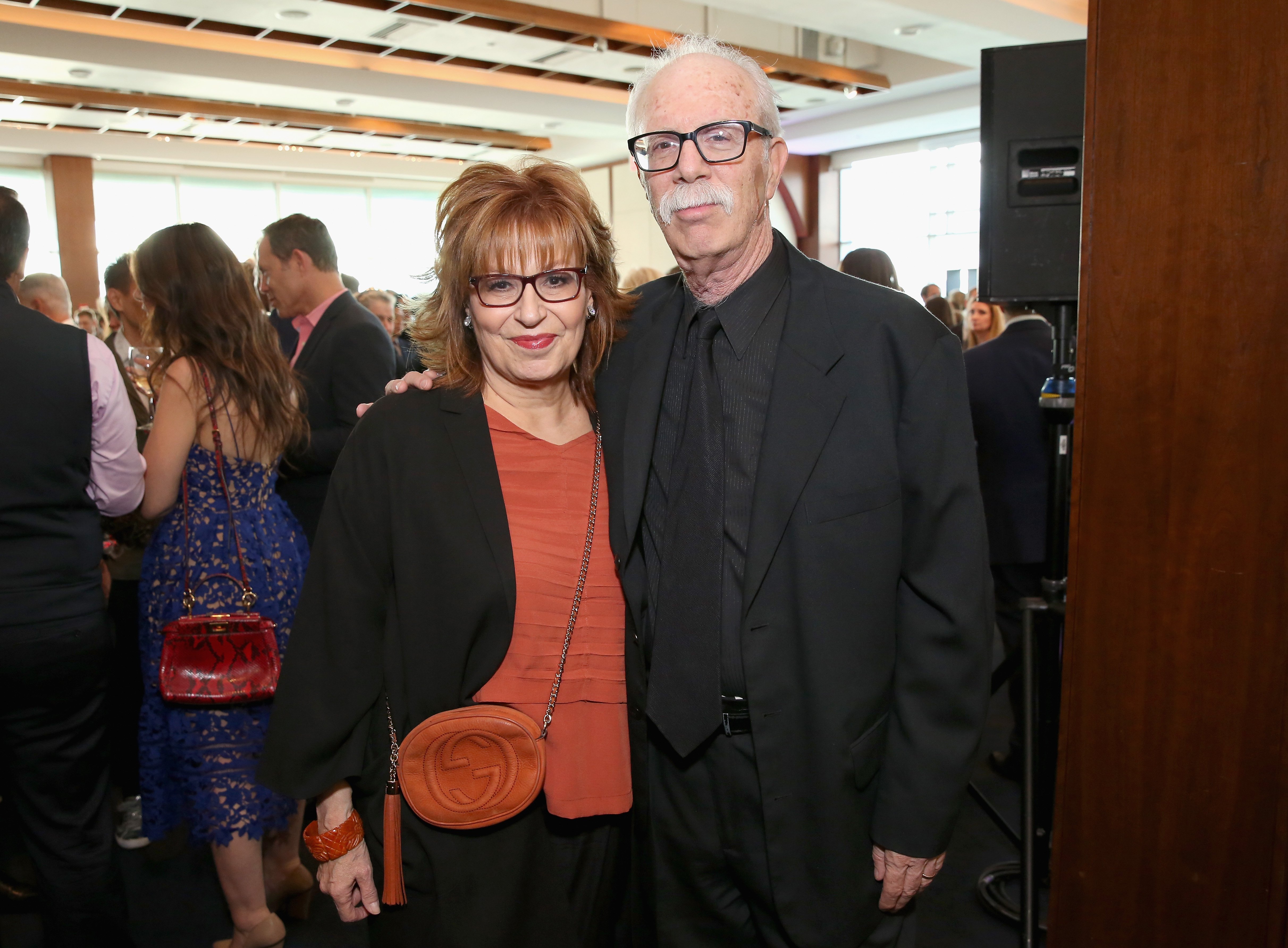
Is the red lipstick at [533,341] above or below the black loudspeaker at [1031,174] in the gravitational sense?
below

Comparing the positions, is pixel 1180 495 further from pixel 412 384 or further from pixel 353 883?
pixel 353 883

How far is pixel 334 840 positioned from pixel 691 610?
66 centimetres

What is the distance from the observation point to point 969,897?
8.93 ft

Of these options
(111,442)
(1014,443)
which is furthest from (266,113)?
(1014,443)

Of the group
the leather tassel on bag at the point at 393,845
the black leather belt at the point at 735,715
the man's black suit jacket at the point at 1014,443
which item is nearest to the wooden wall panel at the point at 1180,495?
the black leather belt at the point at 735,715

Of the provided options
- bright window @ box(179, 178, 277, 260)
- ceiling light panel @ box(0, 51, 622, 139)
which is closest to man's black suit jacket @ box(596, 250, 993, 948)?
ceiling light panel @ box(0, 51, 622, 139)

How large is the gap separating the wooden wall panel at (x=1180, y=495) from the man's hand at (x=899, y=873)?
522 mm

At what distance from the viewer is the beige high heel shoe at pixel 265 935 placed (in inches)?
91.6

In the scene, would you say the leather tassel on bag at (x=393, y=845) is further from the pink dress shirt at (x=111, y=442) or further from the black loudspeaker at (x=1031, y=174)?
the black loudspeaker at (x=1031, y=174)

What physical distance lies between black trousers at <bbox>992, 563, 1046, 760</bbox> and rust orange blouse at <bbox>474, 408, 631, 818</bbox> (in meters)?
2.19

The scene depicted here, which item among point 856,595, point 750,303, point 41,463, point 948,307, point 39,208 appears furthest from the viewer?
point 39,208

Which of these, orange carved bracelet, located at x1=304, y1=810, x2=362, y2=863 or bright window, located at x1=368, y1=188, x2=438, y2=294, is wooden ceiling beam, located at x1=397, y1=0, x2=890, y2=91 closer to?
orange carved bracelet, located at x1=304, y1=810, x2=362, y2=863

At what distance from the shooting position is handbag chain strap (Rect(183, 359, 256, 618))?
2293 millimetres

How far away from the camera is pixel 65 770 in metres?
2.16
